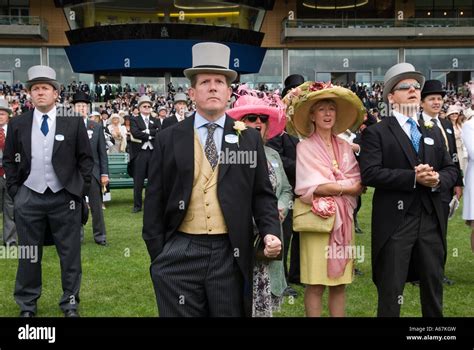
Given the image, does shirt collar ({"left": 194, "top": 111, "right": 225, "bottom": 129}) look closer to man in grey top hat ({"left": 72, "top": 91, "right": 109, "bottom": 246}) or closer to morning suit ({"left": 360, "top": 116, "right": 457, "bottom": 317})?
morning suit ({"left": 360, "top": 116, "right": 457, "bottom": 317})

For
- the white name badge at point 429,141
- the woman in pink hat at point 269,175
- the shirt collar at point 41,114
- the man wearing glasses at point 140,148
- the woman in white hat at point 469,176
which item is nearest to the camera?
the woman in pink hat at point 269,175

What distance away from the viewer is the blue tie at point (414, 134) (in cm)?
482

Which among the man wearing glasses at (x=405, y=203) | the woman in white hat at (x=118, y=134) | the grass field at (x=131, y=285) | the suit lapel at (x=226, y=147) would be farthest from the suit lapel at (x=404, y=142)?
the woman in white hat at (x=118, y=134)

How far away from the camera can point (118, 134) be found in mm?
18859

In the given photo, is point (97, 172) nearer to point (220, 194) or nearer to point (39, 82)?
point (39, 82)

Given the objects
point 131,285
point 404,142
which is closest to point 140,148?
point 131,285

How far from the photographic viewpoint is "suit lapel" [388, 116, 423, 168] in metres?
4.73

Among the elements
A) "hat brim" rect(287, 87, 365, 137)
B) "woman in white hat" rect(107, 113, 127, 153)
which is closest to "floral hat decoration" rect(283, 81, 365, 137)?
"hat brim" rect(287, 87, 365, 137)

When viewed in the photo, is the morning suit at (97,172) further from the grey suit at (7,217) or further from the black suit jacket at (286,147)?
the black suit jacket at (286,147)

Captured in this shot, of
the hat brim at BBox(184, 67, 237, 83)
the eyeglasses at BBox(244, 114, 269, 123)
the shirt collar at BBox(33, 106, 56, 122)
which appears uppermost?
the hat brim at BBox(184, 67, 237, 83)

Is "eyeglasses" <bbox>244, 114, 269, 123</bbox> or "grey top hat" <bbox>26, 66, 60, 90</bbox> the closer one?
"eyeglasses" <bbox>244, 114, 269, 123</bbox>

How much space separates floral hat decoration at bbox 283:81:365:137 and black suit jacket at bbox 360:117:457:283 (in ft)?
1.02
